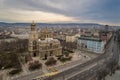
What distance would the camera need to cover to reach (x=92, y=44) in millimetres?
65375

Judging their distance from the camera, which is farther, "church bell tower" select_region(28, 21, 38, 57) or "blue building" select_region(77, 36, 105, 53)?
"blue building" select_region(77, 36, 105, 53)

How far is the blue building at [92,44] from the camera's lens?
60.6 m

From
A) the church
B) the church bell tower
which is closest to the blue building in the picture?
the church

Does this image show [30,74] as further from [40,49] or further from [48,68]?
[40,49]

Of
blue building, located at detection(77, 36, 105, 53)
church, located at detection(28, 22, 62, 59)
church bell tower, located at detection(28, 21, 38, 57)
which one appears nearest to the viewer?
church, located at detection(28, 22, 62, 59)

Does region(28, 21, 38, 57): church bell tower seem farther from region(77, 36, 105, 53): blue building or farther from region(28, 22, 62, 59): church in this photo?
region(77, 36, 105, 53): blue building

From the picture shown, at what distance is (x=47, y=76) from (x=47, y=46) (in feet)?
60.3

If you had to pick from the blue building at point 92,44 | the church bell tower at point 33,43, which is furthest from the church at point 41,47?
the blue building at point 92,44

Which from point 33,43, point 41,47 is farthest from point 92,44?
point 33,43

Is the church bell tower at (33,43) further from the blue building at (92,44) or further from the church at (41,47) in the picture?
the blue building at (92,44)

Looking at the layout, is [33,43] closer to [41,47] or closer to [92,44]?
[41,47]

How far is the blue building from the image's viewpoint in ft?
199

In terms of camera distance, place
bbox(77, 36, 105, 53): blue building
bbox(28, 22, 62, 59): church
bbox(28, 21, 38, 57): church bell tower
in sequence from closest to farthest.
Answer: bbox(28, 22, 62, 59): church, bbox(28, 21, 38, 57): church bell tower, bbox(77, 36, 105, 53): blue building

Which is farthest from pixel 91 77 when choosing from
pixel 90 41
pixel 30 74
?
pixel 90 41
